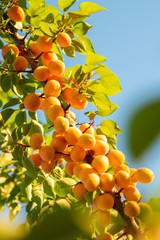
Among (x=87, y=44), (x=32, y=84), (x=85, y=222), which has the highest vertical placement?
(x=85, y=222)

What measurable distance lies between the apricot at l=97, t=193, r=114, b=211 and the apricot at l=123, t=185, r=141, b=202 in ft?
0.24

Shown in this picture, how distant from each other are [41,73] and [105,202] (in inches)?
34.0

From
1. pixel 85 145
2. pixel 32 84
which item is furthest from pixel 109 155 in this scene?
pixel 32 84

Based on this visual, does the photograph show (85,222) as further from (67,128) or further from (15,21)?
(15,21)

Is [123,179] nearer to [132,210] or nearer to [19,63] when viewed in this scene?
[132,210]

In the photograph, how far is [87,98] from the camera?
1370 mm

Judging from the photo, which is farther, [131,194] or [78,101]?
[78,101]

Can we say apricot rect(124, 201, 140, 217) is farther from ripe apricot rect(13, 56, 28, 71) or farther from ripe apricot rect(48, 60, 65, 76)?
ripe apricot rect(13, 56, 28, 71)

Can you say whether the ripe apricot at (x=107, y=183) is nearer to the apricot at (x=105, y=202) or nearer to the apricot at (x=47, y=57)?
the apricot at (x=105, y=202)

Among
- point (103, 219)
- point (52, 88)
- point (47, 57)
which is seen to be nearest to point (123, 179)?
point (103, 219)

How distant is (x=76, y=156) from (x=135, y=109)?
3.20 ft

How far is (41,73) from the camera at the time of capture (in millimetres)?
1467

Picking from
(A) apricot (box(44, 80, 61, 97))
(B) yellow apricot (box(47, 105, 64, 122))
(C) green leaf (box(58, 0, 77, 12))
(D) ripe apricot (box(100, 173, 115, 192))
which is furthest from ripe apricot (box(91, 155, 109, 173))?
(C) green leaf (box(58, 0, 77, 12))

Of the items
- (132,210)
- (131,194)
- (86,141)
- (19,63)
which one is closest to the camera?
(132,210)
